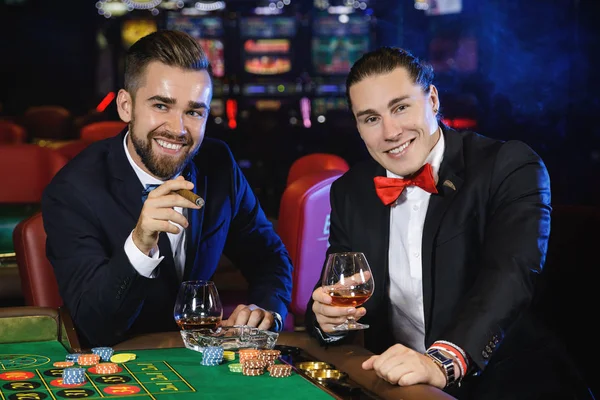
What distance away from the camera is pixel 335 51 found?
35.6 ft

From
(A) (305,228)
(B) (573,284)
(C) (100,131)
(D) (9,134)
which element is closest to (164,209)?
(B) (573,284)

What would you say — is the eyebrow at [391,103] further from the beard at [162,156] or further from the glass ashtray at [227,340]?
the glass ashtray at [227,340]

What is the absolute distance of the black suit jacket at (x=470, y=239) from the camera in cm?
200

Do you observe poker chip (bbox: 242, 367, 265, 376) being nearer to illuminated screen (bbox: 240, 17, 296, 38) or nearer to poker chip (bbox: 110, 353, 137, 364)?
poker chip (bbox: 110, 353, 137, 364)

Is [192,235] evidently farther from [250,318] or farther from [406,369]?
[406,369]

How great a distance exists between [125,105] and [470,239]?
3.69 ft

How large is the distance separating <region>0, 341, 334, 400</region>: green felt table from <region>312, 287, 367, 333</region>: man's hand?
29cm

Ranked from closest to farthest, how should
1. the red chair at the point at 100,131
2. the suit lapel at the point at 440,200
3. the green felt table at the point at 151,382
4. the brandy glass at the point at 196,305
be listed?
the green felt table at the point at 151,382 < the brandy glass at the point at 196,305 < the suit lapel at the point at 440,200 < the red chair at the point at 100,131

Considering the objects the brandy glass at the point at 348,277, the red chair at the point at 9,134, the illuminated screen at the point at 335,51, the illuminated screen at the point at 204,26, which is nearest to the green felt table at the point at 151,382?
the brandy glass at the point at 348,277

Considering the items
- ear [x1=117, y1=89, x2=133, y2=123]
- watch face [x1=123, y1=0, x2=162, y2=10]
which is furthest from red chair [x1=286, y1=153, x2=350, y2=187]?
watch face [x1=123, y1=0, x2=162, y2=10]

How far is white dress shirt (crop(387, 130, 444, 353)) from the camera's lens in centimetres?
234

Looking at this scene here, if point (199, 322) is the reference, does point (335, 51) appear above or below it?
above

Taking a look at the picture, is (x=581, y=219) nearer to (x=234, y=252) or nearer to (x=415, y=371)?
(x=415, y=371)

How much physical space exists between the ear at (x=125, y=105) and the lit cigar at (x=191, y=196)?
2.12 feet
